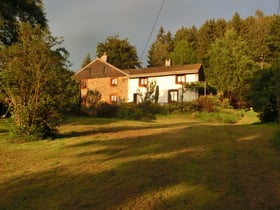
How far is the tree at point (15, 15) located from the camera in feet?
80.2

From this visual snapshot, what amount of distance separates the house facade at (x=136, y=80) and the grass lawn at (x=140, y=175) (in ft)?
106

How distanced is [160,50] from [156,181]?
2980 inches

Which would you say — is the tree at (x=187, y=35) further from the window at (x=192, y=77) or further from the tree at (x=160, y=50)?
the window at (x=192, y=77)

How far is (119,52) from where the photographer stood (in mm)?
72812

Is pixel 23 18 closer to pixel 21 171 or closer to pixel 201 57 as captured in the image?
pixel 21 171

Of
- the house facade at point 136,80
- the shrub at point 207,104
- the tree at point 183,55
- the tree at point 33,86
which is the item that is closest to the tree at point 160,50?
the tree at point 183,55

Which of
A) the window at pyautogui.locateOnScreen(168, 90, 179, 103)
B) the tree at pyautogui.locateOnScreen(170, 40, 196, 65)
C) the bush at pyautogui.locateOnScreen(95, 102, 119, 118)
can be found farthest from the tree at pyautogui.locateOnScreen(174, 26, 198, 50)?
the bush at pyautogui.locateOnScreen(95, 102, 119, 118)

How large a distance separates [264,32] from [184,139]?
62.2 m

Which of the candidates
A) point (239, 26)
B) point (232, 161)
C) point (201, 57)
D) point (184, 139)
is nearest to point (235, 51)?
point (201, 57)

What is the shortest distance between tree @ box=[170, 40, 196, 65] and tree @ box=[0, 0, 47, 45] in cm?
4520

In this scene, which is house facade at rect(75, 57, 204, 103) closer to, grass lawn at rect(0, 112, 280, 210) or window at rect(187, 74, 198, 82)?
window at rect(187, 74, 198, 82)

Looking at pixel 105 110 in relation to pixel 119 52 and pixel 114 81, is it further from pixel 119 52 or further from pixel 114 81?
pixel 119 52

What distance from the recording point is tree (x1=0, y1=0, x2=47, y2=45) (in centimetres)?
2444

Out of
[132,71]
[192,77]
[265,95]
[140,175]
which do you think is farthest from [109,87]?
[140,175]
